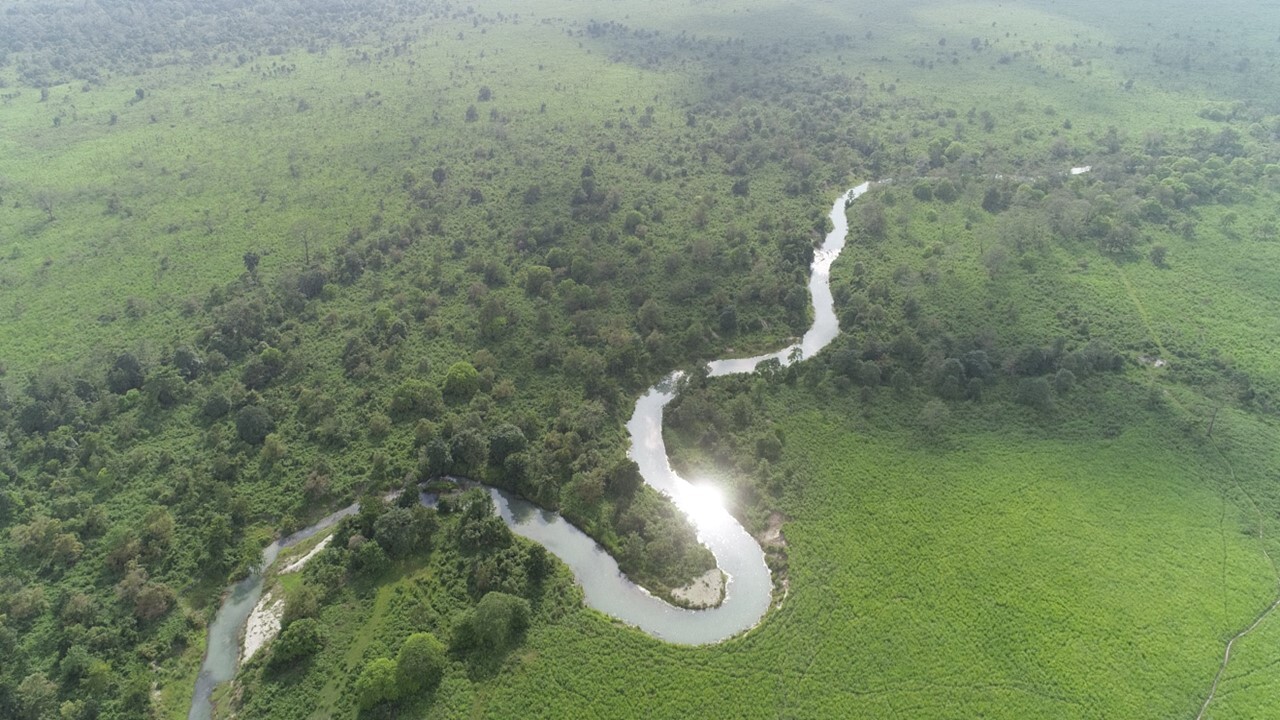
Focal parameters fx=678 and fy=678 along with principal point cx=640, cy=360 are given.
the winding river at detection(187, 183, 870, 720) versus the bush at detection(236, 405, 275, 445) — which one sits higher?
the bush at detection(236, 405, 275, 445)

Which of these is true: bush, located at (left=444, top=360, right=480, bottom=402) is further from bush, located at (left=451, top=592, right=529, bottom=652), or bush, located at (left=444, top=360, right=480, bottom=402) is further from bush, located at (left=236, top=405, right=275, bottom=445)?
bush, located at (left=451, top=592, right=529, bottom=652)

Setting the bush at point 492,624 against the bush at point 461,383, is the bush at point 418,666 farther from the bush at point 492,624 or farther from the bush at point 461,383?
the bush at point 461,383

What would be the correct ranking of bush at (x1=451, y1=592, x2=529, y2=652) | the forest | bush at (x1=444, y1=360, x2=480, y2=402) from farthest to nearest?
bush at (x1=444, y1=360, x2=480, y2=402)
bush at (x1=451, y1=592, x2=529, y2=652)
the forest

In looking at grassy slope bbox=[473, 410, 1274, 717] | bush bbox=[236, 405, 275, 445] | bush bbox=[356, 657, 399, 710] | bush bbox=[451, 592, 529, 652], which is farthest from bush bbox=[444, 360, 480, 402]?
bush bbox=[356, 657, 399, 710]

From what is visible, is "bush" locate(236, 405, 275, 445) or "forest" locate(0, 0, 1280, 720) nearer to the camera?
"forest" locate(0, 0, 1280, 720)

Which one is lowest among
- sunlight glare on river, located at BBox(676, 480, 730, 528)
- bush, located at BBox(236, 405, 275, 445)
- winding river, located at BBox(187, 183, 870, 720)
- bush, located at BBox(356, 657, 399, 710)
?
winding river, located at BBox(187, 183, 870, 720)

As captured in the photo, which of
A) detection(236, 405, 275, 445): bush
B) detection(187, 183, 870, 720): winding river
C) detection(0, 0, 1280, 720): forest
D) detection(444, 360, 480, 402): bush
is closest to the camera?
detection(0, 0, 1280, 720): forest
